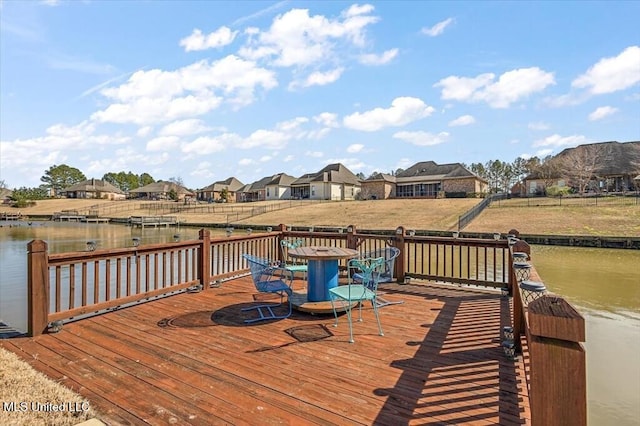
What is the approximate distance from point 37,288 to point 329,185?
40667 mm

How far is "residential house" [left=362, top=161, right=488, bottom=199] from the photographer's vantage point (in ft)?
125

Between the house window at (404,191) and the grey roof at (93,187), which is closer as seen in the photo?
the house window at (404,191)

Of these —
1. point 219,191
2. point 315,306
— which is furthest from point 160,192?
point 315,306

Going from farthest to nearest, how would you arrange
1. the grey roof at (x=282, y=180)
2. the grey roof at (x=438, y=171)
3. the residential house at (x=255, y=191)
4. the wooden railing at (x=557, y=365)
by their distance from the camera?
the residential house at (x=255, y=191) < the grey roof at (x=282, y=180) < the grey roof at (x=438, y=171) < the wooden railing at (x=557, y=365)

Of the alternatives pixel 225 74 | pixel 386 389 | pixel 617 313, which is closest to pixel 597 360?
pixel 617 313

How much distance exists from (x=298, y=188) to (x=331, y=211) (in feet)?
61.3

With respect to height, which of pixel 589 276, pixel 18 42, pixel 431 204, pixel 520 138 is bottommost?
pixel 589 276

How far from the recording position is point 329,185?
144ft

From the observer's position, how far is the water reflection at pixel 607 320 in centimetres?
332

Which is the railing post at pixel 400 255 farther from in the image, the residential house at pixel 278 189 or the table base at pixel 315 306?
the residential house at pixel 278 189

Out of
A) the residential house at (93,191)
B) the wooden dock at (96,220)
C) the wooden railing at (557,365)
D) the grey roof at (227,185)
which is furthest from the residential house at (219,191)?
the wooden railing at (557,365)

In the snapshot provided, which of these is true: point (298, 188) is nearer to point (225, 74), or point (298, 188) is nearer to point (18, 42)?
point (225, 74)

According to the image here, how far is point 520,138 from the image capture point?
39406mm

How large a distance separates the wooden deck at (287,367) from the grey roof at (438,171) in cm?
3703
